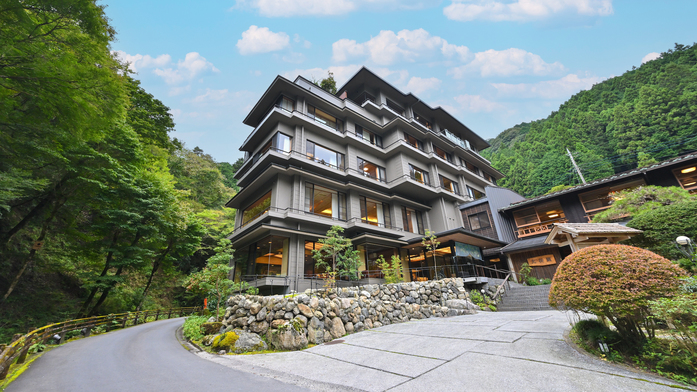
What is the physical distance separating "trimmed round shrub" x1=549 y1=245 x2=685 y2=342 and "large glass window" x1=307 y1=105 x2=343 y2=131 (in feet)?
56.5

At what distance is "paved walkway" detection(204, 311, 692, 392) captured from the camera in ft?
12.6

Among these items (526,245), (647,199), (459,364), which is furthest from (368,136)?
(459,364)

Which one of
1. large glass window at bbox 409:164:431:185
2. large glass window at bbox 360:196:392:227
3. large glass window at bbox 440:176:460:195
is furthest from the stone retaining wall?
large glass window at bbox 440:176:460:195

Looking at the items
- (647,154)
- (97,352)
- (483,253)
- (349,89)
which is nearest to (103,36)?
(97,352)

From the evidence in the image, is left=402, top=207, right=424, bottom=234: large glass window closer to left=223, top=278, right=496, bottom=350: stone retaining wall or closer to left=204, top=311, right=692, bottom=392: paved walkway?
left=223, top=278, right=496, bottom=350: stone retaining wall

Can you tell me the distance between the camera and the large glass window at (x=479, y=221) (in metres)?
22.2

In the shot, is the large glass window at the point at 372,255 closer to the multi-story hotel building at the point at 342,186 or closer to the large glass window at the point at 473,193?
the multi-story hotel building at the point at 342,186

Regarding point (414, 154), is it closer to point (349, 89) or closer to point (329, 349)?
point (349, 89)

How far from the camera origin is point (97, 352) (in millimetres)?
8305

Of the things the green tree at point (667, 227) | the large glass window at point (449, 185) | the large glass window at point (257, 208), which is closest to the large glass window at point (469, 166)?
the large glass window at point (449, 185)

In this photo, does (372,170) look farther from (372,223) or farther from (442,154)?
(442,154)

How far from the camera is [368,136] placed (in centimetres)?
2273

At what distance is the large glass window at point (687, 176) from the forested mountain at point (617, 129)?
14221 mm

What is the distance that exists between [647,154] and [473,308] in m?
31.5
